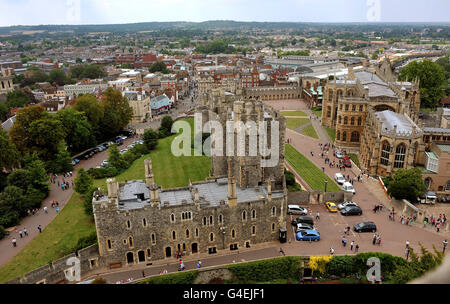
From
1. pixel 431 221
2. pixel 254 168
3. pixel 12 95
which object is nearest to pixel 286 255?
pixel 254 168

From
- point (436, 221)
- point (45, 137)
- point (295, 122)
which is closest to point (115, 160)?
point (45, 137)

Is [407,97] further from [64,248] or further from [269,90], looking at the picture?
[64,248]

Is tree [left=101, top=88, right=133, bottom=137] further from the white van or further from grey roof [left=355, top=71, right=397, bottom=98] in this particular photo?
grey roof [left=355, top=71, right=397, bottom=98]

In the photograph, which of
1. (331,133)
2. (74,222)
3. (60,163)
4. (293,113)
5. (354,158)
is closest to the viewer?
(74,222)

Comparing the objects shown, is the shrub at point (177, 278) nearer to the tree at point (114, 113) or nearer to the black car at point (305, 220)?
the black car at point (305, 220)

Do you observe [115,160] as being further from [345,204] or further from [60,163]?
[345,204]

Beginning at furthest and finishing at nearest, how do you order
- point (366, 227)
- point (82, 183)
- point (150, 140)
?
point (150, 140)
point (82, 183)
point (366, 227)
